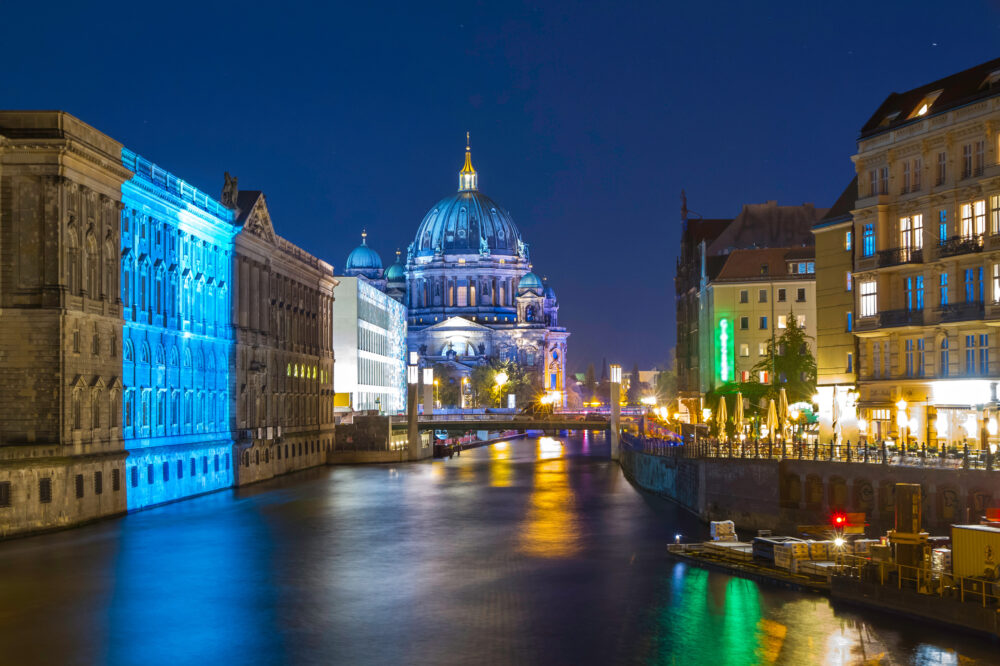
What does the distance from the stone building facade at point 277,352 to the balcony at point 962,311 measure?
184 feet

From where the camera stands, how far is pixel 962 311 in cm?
6912

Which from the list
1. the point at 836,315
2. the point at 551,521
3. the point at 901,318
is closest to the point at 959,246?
the point at 901,318

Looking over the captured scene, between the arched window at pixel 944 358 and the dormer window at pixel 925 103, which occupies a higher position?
the dormer window at pixel 925 103

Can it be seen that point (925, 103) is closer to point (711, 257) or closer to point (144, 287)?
point (144, 287)

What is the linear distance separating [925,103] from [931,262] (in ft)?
35.7

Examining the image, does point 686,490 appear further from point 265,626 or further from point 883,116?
point 265,626

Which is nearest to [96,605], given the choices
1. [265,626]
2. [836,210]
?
[265,626]

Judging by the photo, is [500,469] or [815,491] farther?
[500,469]

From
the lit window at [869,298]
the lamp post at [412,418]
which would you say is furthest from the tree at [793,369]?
the lamp post at [412,418]

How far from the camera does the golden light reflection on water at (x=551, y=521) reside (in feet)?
216

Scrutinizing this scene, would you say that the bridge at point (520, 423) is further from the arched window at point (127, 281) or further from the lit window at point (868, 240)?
the lit window at point (868, 240)

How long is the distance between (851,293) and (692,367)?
6639 cm

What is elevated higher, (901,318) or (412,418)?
(901,318)

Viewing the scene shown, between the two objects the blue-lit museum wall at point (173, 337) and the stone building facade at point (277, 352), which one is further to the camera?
the stone building facade at point (277, 352)
